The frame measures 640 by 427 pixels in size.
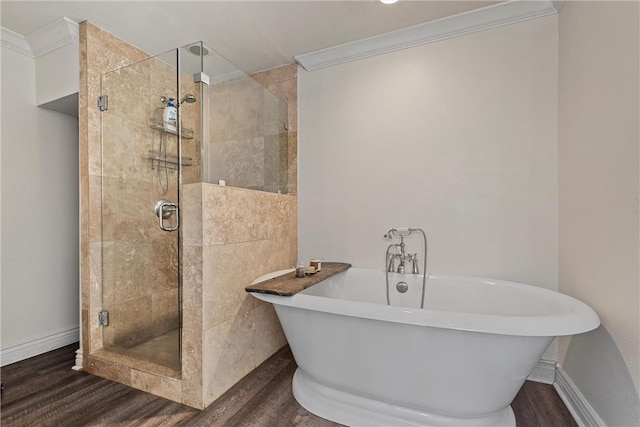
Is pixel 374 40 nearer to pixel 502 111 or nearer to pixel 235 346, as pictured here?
pixel 502 111

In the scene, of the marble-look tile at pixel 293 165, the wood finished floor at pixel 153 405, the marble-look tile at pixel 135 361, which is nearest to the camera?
the wood finished floor at pixel 153 405

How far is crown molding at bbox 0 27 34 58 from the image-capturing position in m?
2.05

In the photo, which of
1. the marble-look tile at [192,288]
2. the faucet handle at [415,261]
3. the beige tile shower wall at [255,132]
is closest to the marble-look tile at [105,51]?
the beige tile shower wall at [255,132]

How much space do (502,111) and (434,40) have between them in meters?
0.69

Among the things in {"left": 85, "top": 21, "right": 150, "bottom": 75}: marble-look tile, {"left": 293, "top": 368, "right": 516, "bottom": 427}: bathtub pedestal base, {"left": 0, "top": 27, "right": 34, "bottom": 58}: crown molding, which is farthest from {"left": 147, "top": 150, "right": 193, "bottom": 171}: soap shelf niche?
{"left": 293, "top": 368, "right": 516, "bottom": 427}: bathtub pedestal base

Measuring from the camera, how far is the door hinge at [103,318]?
205 cm

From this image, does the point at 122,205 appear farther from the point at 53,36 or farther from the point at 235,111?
the point at 53,36

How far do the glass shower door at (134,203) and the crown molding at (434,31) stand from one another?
120cm

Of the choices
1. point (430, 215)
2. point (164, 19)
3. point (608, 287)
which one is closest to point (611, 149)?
point (608, 287)

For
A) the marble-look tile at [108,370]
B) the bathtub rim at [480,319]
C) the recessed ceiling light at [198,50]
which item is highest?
the recessed ceiling light at [198,50]

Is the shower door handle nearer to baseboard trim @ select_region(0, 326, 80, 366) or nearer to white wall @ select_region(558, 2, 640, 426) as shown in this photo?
baseboard trim @ select_region(0, 326, 80, 366)

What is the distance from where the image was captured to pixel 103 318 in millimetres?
2057

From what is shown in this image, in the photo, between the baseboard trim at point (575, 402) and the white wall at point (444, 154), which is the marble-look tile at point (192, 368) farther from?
the baseboard trim at point (575, 402)

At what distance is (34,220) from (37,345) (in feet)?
3.01
